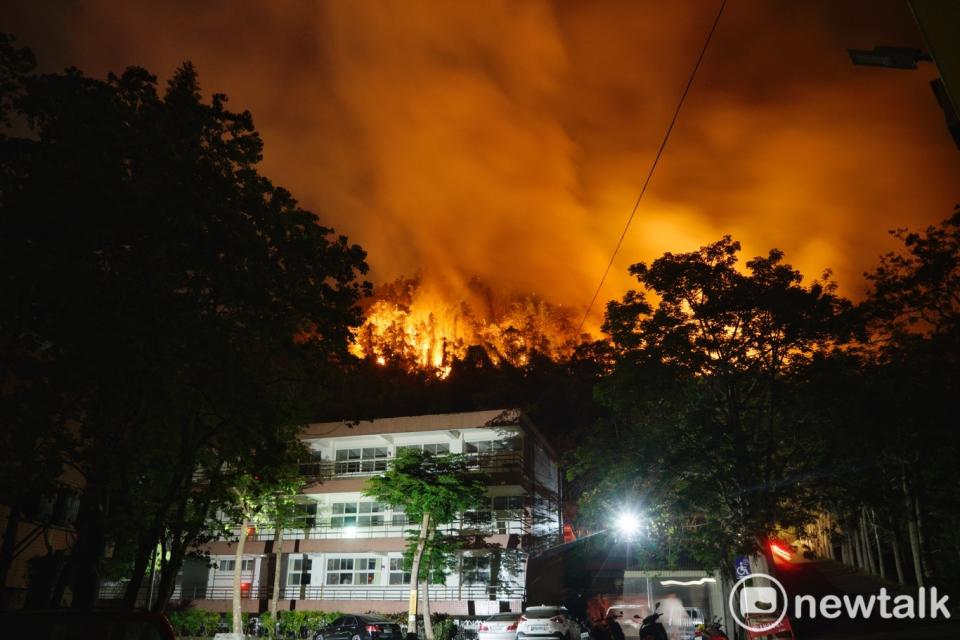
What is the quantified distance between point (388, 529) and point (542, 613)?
1670 cm

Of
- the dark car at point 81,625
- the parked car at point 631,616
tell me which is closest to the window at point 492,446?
the parked car at point 631,616

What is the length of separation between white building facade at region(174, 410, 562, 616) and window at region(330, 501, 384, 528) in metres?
0.06

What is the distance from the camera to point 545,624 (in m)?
20.7

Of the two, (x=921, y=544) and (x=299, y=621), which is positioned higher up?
(x=921, y=544)

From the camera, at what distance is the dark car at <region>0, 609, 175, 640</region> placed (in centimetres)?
528

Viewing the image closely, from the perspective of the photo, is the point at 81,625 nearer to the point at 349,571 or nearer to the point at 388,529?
the point at 388,529

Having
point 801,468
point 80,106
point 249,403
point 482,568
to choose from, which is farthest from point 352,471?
point 80,106

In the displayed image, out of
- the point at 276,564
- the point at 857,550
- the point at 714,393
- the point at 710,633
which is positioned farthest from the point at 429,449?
the point at 857,550

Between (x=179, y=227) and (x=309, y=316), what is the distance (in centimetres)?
325

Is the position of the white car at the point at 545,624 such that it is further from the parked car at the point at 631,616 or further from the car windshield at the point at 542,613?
the parked car at the point at 631,616

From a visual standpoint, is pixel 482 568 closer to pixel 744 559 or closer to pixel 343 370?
pixel 744 559

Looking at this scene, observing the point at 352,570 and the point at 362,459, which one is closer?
the point at 352,570

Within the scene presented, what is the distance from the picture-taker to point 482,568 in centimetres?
3316

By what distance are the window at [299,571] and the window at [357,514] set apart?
2.60 meters
